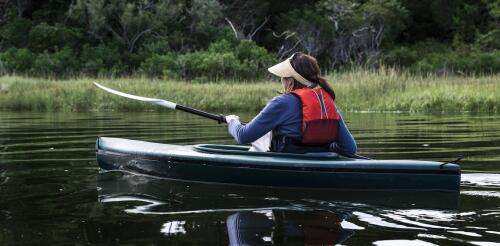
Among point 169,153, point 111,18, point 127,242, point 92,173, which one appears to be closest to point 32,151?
point 92,173

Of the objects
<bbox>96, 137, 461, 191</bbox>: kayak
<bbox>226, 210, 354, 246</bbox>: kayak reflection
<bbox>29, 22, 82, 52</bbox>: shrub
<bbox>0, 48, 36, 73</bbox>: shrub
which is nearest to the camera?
<bbox>226, 210, 354, 246</bbox>: kayak reflection

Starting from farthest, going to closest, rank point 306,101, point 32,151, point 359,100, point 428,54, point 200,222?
point 428,54, point 359,100, point 32,151, point 306,101, point 200,222

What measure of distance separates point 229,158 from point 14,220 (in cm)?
171

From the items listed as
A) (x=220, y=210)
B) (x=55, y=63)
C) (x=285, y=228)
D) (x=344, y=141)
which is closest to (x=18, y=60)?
(x=55, y=63)

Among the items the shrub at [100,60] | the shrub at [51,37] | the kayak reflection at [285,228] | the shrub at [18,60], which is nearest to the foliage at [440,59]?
the shrub at [100,60]

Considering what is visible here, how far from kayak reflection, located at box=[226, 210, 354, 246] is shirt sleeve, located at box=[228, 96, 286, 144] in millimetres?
961

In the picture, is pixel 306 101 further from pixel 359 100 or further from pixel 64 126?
pixel 359 100

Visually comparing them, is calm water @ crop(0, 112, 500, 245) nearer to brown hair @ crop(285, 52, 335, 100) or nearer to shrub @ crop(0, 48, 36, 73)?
brown hair @ crop(285, 52, 335, 100)

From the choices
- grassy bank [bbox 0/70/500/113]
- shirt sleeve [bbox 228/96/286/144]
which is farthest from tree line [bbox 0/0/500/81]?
shirt sleeve [bbox 228/96/286/144]

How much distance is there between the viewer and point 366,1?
37.7 m

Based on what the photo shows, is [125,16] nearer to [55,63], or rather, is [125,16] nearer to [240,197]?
[55,63]

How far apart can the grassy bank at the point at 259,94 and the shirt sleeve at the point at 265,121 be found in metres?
11.5

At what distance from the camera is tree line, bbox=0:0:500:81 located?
28797 millimetres

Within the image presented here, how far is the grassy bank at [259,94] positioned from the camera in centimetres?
1633
